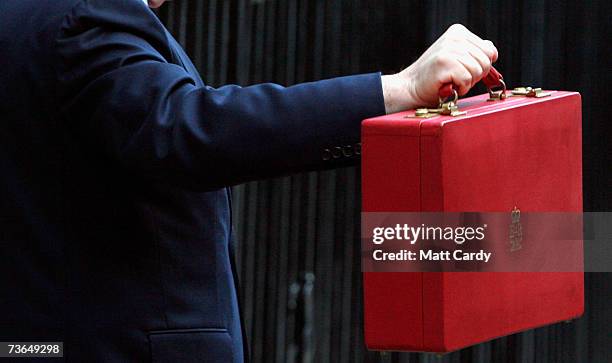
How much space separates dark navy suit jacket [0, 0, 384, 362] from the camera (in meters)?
2.36

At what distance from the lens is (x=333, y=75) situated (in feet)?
14.7

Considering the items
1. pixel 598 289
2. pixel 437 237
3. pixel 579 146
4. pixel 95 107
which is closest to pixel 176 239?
pixel 95 107

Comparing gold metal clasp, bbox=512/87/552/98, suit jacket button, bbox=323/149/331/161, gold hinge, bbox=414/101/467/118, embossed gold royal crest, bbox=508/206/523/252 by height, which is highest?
gold metal clasp, bbox=512/87/552/98

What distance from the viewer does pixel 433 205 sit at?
94.6 inches

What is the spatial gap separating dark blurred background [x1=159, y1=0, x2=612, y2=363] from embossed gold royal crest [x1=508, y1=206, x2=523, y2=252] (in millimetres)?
1553

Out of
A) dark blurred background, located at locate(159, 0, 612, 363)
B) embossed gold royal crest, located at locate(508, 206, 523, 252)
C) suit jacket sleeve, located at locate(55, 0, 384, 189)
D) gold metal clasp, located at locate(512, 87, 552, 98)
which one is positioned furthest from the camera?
dark blurred background, located at locate(159, 0, 612, 363)

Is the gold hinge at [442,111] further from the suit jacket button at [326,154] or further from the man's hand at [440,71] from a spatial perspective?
the suit jacket button at [326,154]

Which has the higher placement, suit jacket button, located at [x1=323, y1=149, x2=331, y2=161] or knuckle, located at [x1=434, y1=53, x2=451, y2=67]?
knuckle, located at [x1=434, y1=53, x2=451, y2=67]

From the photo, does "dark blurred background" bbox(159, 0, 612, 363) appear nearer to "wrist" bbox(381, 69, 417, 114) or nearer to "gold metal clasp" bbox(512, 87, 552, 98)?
"gold metal clasp" bbox(512, 87, 552, 98)

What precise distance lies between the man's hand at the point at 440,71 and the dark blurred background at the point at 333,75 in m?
1.83

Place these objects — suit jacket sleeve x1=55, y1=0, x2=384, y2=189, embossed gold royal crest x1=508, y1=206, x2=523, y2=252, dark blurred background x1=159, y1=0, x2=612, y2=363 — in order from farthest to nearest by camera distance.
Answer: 1. dark blurred background x1=159, y1=0, x2=612, y2=363
2. embossed gold royal crest x1=508, y1=206, x2=523, y2=252
3. suit jacket sleeve x1=55, y1=0, x2=384, y2=189

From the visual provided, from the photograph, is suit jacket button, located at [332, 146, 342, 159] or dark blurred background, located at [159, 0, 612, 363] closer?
suit jacket button, located at [332, 146, 342, 159]

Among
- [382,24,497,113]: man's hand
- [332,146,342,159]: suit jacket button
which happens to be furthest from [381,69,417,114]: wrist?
[332,146,342,159]: suit jacket button

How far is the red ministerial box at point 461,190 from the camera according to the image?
7.85 feet
